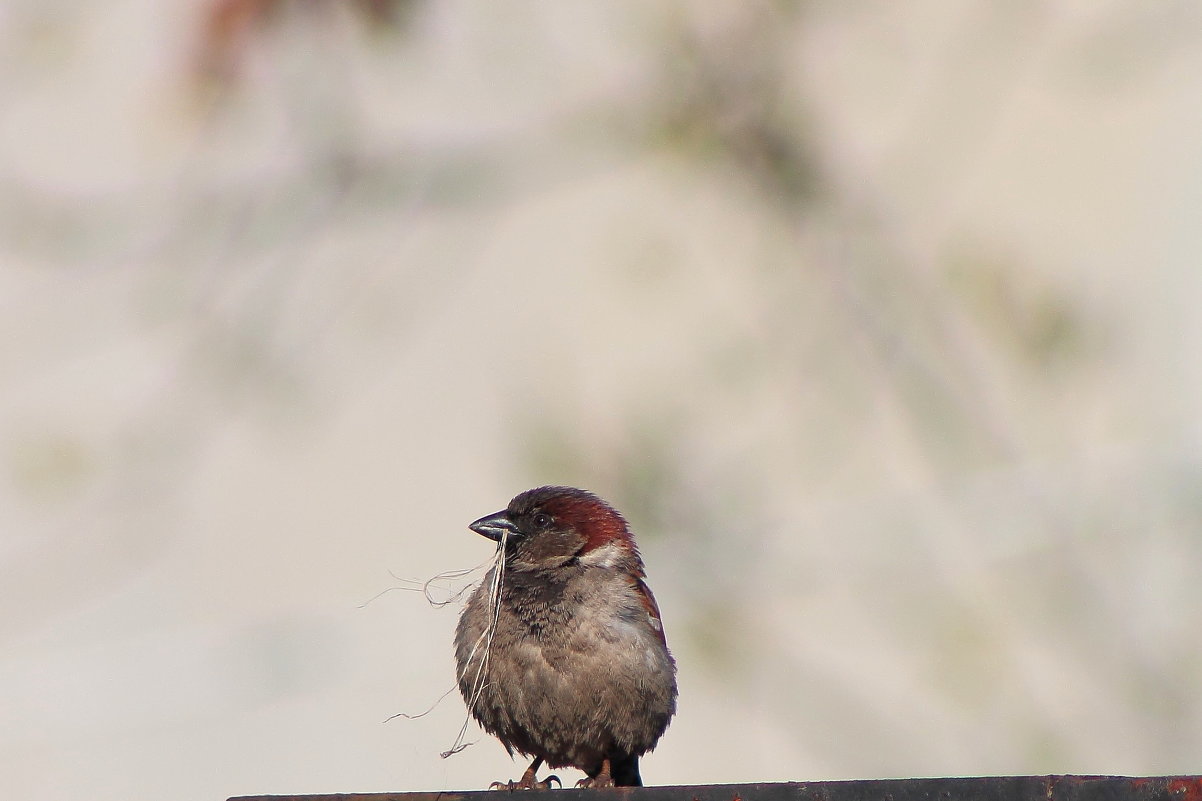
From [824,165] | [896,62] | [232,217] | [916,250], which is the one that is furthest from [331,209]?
[896,62]

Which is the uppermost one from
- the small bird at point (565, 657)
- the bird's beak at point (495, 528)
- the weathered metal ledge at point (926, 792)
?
the bird's beak at point (495, 528)

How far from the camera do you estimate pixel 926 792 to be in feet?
7.63

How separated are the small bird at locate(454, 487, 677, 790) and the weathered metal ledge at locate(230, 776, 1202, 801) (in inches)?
79.4

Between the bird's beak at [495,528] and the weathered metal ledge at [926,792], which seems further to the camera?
the bird's beak at [495,528]

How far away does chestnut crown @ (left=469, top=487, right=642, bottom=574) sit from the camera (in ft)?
15.9

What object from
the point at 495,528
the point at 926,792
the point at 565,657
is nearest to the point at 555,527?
the point at 495,528

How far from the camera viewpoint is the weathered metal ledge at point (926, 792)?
7.44 feet

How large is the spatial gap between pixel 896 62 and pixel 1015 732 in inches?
125

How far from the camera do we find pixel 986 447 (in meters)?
4.46

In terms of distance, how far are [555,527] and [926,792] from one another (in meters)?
2.72

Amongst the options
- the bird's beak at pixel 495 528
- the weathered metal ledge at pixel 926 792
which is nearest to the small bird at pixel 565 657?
the bird's beak at pixel 495 528

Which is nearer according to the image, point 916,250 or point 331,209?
point 331,209

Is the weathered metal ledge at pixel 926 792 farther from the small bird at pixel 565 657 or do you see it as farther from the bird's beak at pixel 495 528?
the bird's beak at pixel 495 528

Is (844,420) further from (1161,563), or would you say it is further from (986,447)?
(1161,563)
